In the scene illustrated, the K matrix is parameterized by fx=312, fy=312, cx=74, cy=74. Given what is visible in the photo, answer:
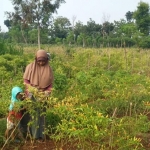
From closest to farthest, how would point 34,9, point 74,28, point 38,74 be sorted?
point 38,74, point 34,9, point 74,28

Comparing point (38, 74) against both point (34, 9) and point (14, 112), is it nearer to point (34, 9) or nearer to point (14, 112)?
point (14, 112)

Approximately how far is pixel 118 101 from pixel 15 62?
5.13 meters

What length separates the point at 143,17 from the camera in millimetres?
28391

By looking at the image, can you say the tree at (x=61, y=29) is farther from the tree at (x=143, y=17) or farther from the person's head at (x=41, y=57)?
the person's head at (x=41, y=57)

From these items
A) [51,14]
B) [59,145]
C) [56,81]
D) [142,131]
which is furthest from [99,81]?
[51,14]

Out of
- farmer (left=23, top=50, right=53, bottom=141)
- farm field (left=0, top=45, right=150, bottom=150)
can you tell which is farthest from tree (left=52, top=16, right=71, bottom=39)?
farmer (left=23, top=50, right=53, bottom=141)

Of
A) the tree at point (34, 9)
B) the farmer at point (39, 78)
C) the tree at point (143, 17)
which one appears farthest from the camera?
the tree at point (143, 17)

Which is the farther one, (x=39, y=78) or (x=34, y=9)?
(x=34, y=9)

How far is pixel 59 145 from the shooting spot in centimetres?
442

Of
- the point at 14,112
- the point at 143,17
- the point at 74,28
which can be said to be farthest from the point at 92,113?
the point at 74,28

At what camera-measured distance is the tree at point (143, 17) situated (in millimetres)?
27931

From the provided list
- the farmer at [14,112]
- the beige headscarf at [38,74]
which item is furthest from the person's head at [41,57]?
the farmer at [14,112]

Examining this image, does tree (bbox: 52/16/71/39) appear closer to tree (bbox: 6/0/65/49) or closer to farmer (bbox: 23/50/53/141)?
tree (bbox: 6/0/65/49)

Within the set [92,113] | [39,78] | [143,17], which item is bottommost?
[92,113]
